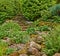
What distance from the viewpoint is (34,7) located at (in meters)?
11.7

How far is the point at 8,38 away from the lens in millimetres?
8695

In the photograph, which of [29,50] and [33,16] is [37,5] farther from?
[29,50]

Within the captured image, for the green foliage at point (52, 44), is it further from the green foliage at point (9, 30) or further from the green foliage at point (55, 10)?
the green foliage at point (55, 10)

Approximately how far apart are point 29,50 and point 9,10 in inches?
219

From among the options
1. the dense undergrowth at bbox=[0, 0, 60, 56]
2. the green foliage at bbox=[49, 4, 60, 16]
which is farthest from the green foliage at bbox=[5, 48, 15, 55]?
the green foliage at bbox=[49, 4, 60, 16]

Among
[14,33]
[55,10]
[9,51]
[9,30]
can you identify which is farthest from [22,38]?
[55,10]

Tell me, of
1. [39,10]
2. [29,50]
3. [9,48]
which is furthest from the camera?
[39,10]

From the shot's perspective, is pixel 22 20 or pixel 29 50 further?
pixel 22 20

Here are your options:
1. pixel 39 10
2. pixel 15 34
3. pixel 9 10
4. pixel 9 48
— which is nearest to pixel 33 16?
pixel 39 10

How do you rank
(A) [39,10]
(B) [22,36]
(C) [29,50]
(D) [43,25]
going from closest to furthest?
(C) [29,50]
(B) [22,36]
(D) [43,25]
(A) [39,10]

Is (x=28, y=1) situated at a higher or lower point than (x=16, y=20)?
higher

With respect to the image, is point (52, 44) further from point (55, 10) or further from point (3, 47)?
point (55, 10)

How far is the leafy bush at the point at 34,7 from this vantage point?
11.6m

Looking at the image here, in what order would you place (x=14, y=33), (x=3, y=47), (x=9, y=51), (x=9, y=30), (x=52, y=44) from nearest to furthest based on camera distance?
(x=52, y=44) < (x=9, y=51) < (x=3, y=47) < (x=14, y=33) < (x=9, y=30)
